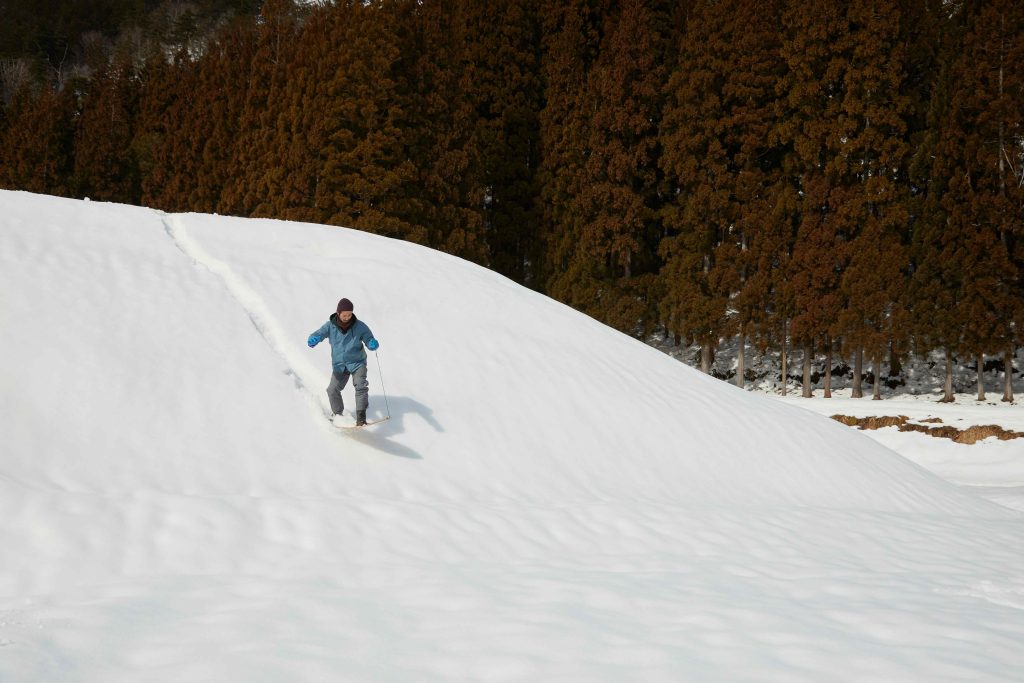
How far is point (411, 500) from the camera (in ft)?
26.5

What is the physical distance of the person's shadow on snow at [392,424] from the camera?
8828 mm

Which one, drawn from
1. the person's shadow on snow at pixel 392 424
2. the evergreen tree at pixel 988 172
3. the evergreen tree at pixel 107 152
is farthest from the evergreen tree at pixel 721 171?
the evergreen tree at pixel 107 152

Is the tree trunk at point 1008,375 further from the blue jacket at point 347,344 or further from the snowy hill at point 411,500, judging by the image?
the blue jacket at point 347,344

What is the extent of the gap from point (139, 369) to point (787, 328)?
20979 millimetres

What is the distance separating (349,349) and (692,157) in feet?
70.7

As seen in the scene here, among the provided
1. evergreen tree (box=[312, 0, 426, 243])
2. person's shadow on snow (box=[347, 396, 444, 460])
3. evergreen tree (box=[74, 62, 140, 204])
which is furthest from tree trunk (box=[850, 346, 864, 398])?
evergreen tree (box=[74, 62, 140, 204])

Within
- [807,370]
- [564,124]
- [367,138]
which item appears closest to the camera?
[807,370]

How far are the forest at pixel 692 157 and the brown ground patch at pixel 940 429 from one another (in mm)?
3831

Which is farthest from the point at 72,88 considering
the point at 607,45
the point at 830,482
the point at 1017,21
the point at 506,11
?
the point at 830,482

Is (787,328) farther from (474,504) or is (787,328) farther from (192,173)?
(192,173)

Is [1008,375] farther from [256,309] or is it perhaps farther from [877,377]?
[256,309]

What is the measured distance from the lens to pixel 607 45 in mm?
32844

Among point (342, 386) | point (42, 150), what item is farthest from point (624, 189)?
point (42, 150)

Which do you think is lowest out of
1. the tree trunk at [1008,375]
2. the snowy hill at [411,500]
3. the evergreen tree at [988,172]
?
the snowy hill at [411,500]
